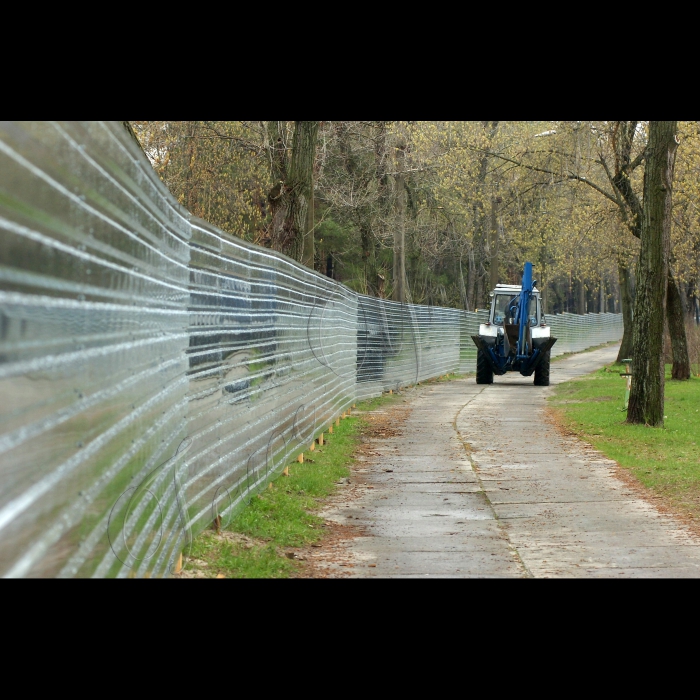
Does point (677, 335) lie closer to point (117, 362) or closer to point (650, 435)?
point (650, 435)

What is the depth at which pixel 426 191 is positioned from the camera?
45469 mm

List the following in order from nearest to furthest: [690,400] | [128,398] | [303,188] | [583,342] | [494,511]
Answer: [128,398] → [494,511] → [303,188] → [690,400] → [583,342]

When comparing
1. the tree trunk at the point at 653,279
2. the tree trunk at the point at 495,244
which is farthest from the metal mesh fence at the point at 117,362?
the tree trunk at the point at 495,244

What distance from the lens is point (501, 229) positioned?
49.7 m

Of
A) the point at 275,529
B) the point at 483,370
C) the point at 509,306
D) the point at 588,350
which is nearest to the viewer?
the point at 275,529

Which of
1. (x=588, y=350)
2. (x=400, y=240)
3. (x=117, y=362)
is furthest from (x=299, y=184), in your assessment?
(x=588, y=350)

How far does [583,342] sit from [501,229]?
1109 centimetres

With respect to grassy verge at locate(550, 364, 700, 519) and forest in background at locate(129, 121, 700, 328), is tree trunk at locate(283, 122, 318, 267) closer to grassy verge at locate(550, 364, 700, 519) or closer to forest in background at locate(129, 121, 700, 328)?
forest in background at locate(129, 121, 700, 328)

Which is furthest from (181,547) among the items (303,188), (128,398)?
(303,188)

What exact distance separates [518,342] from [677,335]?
4308 mm

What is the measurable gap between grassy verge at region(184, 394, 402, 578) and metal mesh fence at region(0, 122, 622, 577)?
0.55 feet

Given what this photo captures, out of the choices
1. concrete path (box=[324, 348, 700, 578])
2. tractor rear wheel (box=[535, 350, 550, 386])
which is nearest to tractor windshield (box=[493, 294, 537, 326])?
tractor rear wheel (box=[535, 350, 550, 386])

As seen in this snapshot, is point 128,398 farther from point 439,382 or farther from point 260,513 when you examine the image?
point 439,382

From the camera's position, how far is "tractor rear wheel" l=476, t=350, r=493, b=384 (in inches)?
1103
